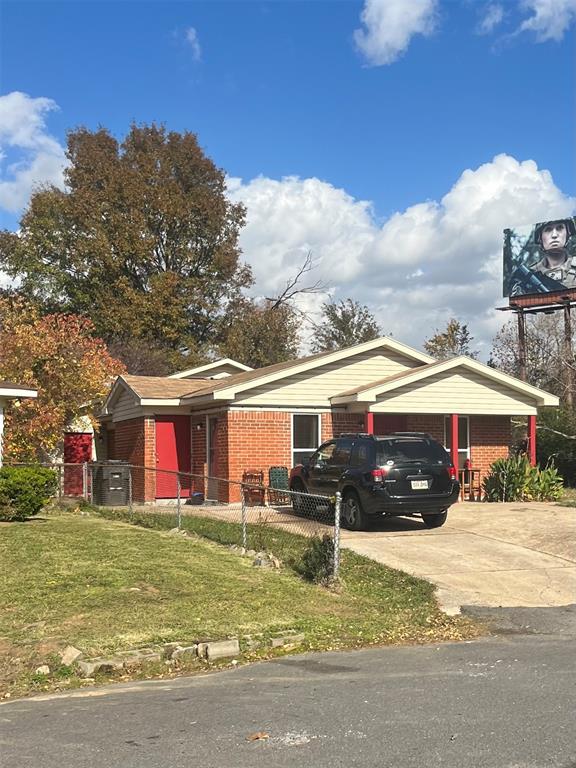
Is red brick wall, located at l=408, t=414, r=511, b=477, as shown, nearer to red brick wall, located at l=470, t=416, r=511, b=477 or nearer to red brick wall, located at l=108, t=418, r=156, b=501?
red brick wall, located at l=470, t=416, r=511, b=477

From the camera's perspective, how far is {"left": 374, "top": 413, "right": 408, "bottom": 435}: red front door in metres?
20.5

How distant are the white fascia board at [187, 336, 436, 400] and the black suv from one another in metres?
4.81

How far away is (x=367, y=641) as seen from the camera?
762 centimetres

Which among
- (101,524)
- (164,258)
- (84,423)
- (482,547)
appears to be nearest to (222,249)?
(164,258)

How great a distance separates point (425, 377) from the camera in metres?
19.3

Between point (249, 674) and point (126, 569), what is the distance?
151 inches

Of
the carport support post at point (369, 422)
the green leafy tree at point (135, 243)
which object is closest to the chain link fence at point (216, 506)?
the carport support post at point (369, 422)

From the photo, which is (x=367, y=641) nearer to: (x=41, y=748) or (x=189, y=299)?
(x=41, y=748)

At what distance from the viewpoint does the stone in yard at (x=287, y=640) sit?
7415 mm

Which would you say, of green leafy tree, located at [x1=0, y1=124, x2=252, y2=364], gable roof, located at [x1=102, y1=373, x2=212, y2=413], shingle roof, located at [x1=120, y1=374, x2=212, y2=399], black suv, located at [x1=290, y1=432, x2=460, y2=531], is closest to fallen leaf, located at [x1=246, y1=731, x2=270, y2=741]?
black suv, located at [x1=290, y1=432, x2=460, y2=531]

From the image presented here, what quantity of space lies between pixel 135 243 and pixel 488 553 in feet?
106

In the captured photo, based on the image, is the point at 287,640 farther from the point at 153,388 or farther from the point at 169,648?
the point at 153,388

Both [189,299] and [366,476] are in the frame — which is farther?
[189,299]

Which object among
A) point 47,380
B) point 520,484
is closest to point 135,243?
point 47,380
